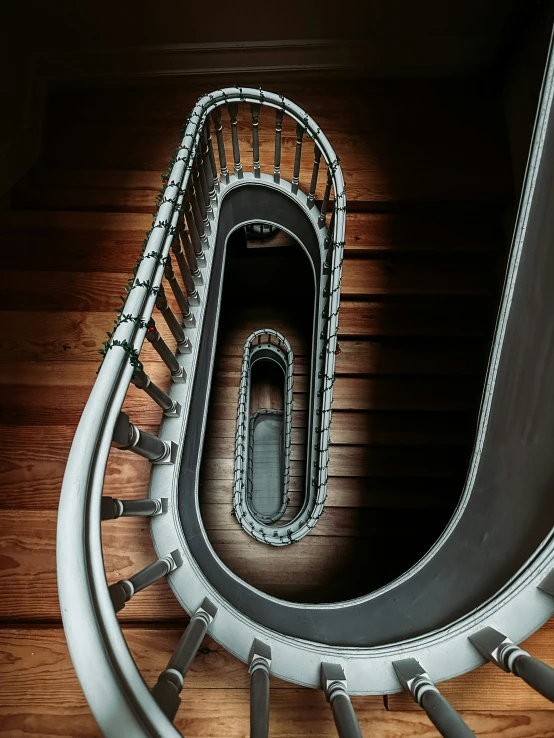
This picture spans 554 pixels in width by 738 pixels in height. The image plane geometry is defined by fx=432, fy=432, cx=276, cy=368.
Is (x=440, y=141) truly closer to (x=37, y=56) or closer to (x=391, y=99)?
(x=391, y=99)

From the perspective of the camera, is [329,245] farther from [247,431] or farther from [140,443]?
[247,431]

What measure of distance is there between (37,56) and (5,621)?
3776 mm

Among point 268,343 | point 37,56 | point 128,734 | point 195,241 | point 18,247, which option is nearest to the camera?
point 128,734

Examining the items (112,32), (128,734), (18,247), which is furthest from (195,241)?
(112,32)

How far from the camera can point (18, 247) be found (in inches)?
91.3

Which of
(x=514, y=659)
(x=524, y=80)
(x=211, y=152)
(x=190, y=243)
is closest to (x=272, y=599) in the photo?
(x=514, y=659)

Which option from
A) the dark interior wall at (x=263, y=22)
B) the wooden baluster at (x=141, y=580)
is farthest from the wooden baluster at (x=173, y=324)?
the dark interior wall at (x=263, y=22)

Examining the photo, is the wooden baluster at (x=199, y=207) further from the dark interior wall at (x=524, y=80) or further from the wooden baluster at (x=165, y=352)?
the dark interior wall at (x=524, y=80)

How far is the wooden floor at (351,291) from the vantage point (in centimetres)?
187

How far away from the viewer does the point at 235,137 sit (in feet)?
7.39

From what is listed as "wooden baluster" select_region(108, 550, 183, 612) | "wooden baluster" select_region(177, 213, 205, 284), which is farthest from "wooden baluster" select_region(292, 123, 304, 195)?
"wooden baluster" select_region(108, 550, 183, 612)

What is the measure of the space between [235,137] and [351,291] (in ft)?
3.80

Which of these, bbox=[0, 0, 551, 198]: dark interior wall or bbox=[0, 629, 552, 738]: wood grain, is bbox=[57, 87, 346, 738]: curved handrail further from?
bbox=[0, 0, 551, 198]: dark interior wall

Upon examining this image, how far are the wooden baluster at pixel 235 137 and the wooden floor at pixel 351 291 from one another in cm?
50
